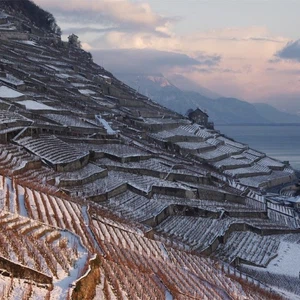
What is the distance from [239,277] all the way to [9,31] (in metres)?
51.0

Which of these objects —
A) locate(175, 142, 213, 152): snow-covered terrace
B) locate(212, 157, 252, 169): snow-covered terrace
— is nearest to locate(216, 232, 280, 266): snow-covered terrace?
locate(212, 157, 252, 169): snow-covered terrace

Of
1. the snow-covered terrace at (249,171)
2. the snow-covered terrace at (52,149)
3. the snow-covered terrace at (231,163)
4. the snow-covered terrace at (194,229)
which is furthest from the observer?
the snow-covered terrace at (231,163)

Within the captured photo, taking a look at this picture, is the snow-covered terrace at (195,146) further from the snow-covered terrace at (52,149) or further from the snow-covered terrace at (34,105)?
the snow-covered terrace at (52,149)

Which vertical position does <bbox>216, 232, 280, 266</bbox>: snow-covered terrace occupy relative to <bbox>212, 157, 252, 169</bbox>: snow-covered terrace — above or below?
below

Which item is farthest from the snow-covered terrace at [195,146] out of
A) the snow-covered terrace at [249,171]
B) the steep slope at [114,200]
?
the snow-covered terrace at [249,171]

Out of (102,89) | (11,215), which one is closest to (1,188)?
(11,215)

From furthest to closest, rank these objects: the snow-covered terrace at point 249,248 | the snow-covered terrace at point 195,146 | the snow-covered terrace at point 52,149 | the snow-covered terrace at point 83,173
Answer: the snow-covered terrace at point 195,146, the snow-covered terrace at point 52,149, the snow-covered terrace at point 83,173, the snow-covered terrace at point 249,248

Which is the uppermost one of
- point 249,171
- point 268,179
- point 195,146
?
point 195,146

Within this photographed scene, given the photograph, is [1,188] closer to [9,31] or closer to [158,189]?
[158,189]

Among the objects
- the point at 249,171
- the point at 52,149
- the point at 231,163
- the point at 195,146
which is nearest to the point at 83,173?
the point at 52,149

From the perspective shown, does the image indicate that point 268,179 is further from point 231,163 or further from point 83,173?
point 83,173

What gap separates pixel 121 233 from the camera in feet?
57.1

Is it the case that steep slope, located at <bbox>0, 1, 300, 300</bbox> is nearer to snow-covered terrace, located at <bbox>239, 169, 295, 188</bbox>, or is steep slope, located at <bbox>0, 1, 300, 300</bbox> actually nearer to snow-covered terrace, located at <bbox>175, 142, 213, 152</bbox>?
snow-covered terrace, located at <bbox>239, 169, 295, 188</bbox>

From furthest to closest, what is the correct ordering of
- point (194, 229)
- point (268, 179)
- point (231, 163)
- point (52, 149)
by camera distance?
1. point (268, 179)
2. point (231, 163)
3. point (52, 149)
4. point (194, 229)
